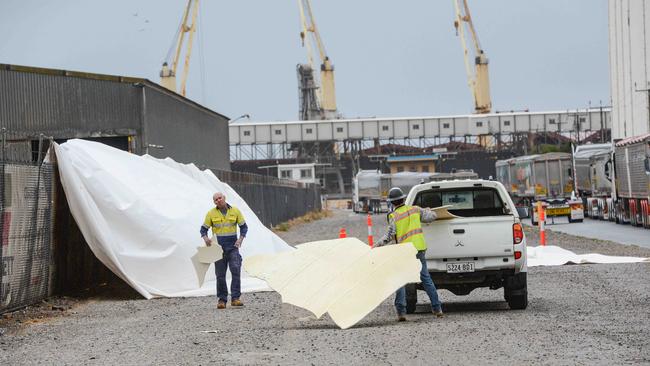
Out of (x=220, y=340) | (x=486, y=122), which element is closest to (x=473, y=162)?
(x=486, y=122)

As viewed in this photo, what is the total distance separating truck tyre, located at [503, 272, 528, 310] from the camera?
16.0 m

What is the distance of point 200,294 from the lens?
69.6 ft

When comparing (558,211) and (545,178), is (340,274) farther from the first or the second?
(545,178)

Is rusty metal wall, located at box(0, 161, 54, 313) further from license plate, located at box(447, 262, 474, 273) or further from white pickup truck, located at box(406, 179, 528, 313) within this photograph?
license plate, located at box(447, 262, 474, 273)

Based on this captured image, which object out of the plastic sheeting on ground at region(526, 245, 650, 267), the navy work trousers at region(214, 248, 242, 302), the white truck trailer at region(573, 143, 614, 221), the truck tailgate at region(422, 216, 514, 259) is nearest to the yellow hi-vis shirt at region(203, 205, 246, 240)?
the navy work trousers at region(214, 248, 242, 302)

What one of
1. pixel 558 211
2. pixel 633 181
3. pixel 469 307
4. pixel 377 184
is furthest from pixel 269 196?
pixel 377 184

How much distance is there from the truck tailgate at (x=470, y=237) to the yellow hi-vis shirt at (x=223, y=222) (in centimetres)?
364

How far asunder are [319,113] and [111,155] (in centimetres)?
11890

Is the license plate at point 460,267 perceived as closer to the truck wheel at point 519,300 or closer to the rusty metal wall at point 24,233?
the truck wheel at point 519,300

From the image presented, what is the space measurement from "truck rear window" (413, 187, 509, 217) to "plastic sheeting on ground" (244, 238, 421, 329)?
130 centimetres

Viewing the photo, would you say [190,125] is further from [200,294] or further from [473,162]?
[473,162]

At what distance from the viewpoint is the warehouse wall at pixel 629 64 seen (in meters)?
72.3

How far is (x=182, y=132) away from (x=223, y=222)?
33813mm

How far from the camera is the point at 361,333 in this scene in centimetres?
1398
